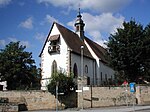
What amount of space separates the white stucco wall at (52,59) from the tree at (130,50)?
320 inches

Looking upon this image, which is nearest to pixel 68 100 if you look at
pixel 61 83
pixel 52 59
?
pixel 61 83

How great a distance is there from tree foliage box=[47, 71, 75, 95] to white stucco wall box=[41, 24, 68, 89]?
11045mm

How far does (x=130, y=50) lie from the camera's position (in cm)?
3609

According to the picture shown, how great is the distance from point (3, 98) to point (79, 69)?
16.1 metres

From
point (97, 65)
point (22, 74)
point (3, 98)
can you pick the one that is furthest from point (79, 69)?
point (3, 98)

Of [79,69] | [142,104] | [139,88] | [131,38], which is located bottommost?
[142,104]

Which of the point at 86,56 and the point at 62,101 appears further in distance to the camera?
the point at 86,56

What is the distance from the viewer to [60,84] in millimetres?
30891

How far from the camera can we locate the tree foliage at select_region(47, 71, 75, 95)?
30.9m

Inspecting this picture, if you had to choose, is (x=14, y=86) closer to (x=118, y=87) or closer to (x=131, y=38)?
(x=118, y=87)

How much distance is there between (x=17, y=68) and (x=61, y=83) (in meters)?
11.0

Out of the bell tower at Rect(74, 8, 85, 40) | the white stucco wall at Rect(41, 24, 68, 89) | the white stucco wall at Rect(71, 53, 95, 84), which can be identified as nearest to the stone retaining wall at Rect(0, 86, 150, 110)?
the white stucco wall at Rect(71, 53, 95, 84)

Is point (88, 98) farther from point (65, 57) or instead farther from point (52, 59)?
point (52, 59)

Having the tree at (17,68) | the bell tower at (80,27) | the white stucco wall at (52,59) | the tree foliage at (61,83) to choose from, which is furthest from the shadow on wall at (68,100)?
the bell tower at (80,27)
